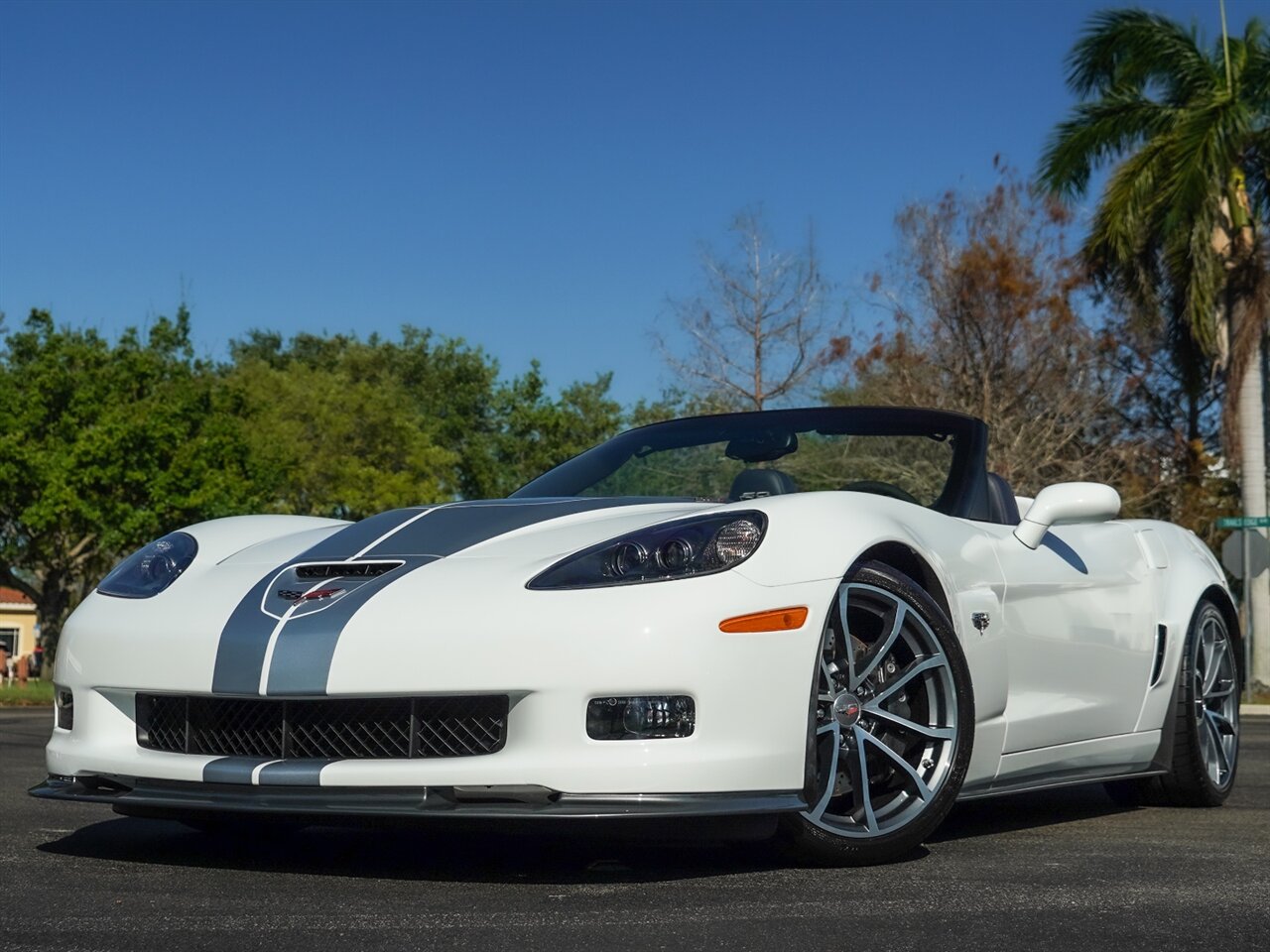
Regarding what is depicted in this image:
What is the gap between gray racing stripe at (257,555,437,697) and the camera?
3.97 meters

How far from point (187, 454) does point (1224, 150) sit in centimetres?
2277

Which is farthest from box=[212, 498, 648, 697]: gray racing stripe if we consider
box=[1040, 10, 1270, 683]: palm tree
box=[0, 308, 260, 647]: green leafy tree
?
box=[0, 308, 260, 647]: green leafy tree

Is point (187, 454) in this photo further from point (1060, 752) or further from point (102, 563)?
point (1060, 752)

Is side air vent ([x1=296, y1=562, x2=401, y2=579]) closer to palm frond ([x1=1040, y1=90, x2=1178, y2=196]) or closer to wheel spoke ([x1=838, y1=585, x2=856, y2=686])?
wheel spoke ([x1=838, y1=585, x2=856, y2=686])

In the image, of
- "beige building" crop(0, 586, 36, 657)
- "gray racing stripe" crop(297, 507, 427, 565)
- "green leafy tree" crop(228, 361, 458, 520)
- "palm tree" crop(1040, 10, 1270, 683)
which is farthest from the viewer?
"beige building" crop(0, 586, 36, 657)

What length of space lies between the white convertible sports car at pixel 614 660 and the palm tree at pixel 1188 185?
63.3 ft

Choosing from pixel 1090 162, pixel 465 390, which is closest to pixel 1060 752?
pixel 1090 162

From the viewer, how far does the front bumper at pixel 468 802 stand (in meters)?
3.81

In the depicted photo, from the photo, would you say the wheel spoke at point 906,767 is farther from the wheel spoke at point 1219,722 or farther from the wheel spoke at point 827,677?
the wheel spoke at point 1219,722

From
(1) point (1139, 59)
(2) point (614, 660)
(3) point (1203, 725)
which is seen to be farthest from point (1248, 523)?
(2) point (614, 660)

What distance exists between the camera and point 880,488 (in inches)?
210

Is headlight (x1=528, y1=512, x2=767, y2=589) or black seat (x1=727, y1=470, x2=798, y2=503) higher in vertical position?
black seat (x1=727, y1=470, x2=798, y2=503)

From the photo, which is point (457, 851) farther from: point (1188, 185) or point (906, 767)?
point (1188, 185)

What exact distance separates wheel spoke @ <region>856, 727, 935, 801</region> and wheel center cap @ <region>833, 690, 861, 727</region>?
0.07 m
